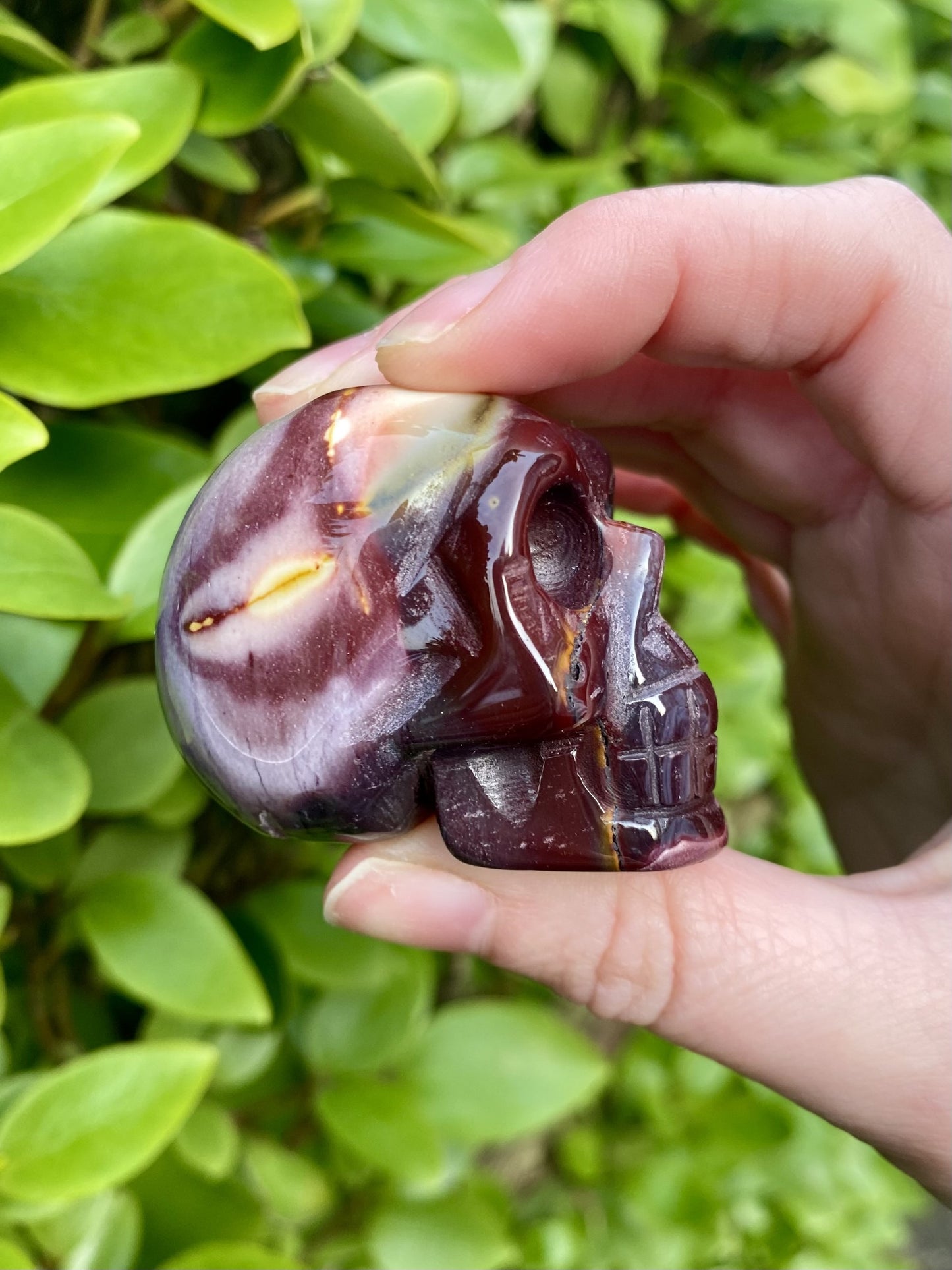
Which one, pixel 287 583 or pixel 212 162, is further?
pixel 212 162

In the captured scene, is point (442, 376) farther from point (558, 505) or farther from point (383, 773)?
point (383, 773)

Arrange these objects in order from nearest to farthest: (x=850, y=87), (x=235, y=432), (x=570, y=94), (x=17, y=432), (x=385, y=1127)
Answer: (x=17, y=432) → (x=235, y=432) → (x=385, y=1127) → (x=570, y=94) → (x=850, y=87)

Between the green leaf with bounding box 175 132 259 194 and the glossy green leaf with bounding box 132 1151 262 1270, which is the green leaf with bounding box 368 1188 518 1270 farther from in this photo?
the green leaf with bounding box 175 132 259 194

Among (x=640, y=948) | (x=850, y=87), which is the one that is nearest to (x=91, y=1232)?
(x=640, y=948)

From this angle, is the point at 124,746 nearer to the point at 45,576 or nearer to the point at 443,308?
the point at 45,576

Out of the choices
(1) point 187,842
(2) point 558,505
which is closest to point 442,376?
(2) point 558,505
